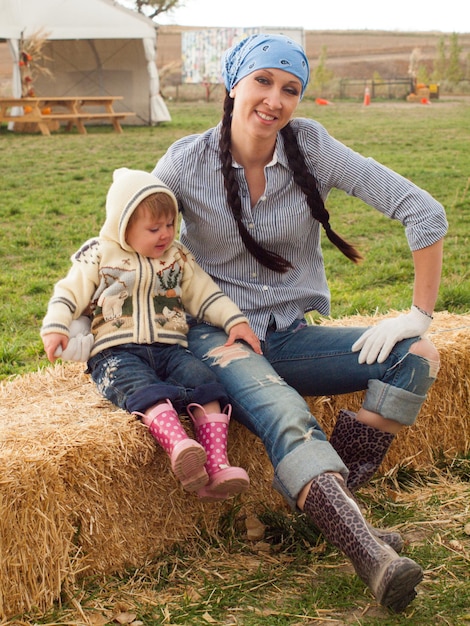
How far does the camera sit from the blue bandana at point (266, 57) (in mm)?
2895

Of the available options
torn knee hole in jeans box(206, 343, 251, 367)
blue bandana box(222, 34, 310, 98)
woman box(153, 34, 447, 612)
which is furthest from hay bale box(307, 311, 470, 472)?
blue bandana box(222, 34, 310, 98)

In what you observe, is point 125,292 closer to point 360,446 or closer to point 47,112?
point 360,446

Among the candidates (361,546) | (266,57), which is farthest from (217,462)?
(266,57)

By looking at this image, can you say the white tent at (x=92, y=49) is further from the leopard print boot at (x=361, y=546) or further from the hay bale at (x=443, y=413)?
the leopard print boot at (x=361, y=546)

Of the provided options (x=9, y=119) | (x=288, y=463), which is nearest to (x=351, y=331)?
(x=288, y=463)

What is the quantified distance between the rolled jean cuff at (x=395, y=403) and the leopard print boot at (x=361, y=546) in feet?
1.41

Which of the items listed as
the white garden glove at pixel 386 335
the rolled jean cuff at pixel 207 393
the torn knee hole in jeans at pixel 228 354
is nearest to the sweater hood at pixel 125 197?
the torn knee hole in jeans at pixel 228 354

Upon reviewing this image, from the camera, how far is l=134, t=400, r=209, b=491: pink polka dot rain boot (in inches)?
97.0

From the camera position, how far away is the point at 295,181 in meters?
3.03

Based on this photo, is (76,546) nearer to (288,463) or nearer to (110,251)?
(288,463)

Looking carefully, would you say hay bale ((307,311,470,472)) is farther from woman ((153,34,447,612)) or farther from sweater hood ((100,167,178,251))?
sweater hood ((100,167,178,251))

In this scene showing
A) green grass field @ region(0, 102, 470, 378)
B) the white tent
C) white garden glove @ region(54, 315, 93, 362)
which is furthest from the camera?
the white tent

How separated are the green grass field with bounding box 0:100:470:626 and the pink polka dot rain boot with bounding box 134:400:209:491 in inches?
13.6

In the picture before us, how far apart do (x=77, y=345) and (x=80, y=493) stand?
1.67 ft
